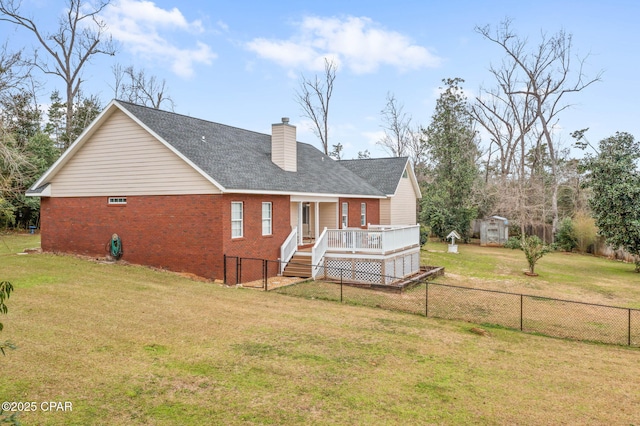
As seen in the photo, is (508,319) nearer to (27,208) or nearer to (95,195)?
(95,195)

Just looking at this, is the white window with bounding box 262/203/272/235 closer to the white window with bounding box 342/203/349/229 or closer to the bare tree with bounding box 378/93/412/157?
the white window with bounding box 342/203/349/229

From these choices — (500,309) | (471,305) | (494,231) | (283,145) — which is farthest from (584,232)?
(283,145)

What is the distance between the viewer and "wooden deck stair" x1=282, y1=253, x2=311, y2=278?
59.1 feet

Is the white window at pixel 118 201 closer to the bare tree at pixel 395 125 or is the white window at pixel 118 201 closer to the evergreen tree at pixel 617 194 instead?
the evergreen tree at pixel 617 194

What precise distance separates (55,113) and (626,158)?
50.6 metres

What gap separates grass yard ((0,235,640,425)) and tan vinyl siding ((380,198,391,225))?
1650 centimetres

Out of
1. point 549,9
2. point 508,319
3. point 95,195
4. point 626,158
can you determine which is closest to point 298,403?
point 508,319

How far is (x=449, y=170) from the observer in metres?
39.6

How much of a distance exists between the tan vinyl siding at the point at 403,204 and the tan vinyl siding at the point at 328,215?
6968mm

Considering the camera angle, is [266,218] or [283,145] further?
[283,145]

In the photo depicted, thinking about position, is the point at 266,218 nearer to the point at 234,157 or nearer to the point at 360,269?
the point at 234,157

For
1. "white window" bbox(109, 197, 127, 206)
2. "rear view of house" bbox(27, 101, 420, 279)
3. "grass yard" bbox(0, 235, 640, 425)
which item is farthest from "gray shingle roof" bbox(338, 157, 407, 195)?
"grass yard" bbox(0, 235, 640, 425)

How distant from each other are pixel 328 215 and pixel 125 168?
34.8ft

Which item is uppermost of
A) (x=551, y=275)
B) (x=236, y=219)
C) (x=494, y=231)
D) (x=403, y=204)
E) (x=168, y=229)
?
(x=403, y=204)
